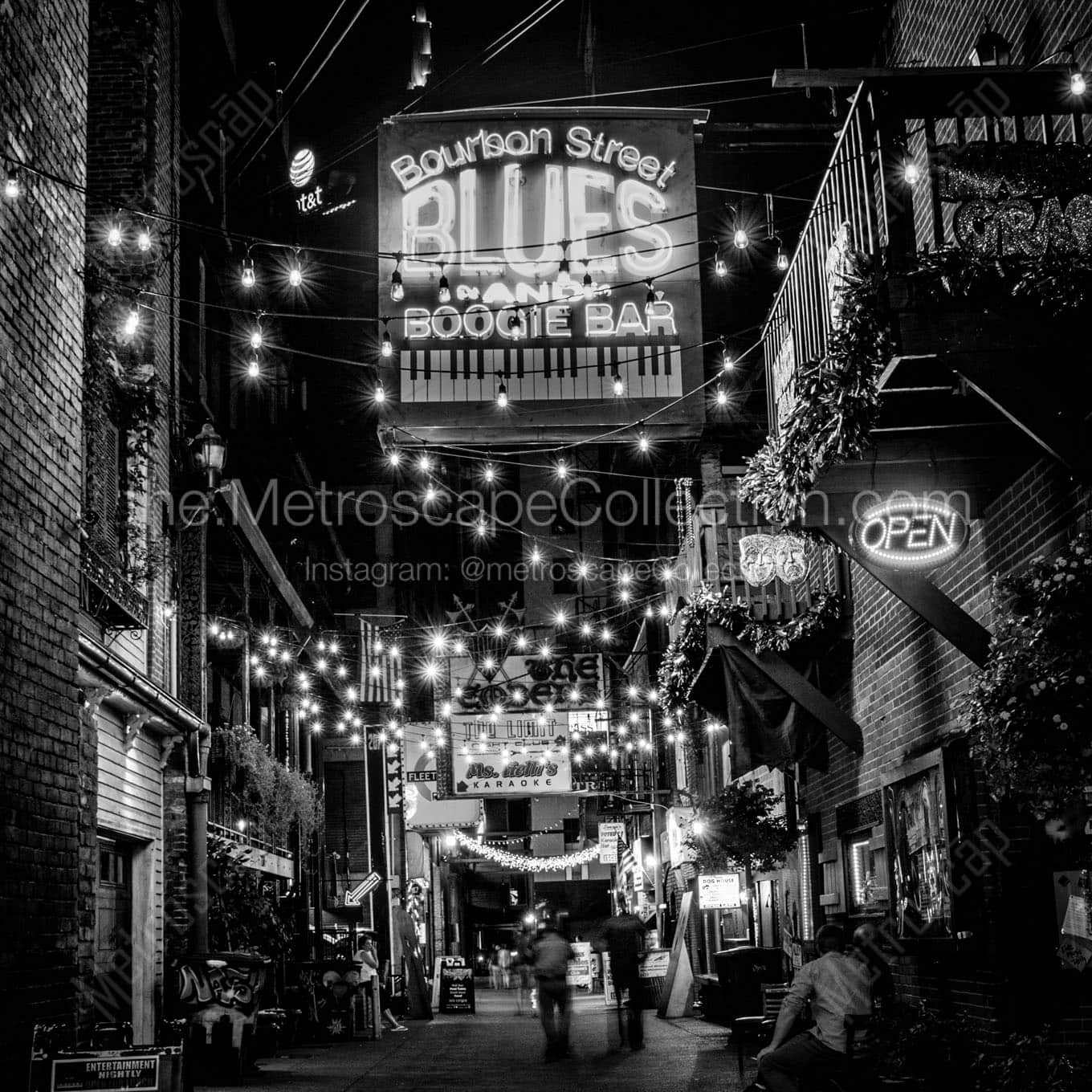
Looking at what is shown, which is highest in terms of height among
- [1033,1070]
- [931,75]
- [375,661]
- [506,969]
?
[931,75]

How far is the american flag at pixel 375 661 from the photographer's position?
95.9 ft

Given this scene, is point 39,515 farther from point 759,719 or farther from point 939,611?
point 759,719

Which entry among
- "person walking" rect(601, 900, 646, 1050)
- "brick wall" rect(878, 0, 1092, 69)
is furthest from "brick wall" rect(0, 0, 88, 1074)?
"person walking" rect(601, 900, 646, 1050)

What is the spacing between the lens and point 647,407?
13.3m

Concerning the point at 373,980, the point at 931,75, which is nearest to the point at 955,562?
the point at 931,75

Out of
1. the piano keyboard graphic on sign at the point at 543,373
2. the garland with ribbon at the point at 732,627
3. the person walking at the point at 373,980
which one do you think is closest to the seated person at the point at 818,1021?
the garland with ribbon at the point at 732,627

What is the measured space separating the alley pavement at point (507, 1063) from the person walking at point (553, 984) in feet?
0.94

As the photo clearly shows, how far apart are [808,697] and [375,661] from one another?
21.7 metres

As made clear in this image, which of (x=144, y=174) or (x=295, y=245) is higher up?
(x=144, y=174)

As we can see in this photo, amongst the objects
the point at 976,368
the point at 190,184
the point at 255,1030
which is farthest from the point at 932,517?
the point at 190,184

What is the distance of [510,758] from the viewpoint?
2781 cm

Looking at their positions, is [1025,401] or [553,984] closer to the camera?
[1025,401]

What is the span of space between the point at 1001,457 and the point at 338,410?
23.8 m

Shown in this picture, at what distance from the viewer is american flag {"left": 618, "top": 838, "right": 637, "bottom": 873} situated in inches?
1462
